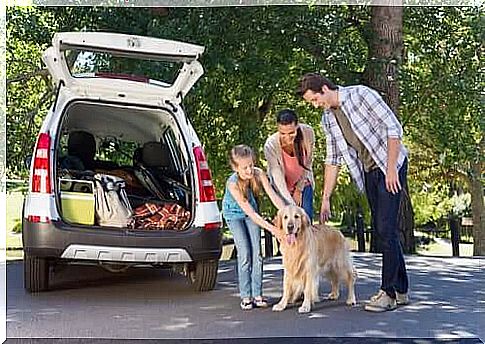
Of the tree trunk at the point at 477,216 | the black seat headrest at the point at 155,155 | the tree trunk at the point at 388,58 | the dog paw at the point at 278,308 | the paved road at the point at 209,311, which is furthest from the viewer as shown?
the tree trunk at the point at 477,216

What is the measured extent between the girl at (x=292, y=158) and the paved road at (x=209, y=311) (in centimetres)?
61

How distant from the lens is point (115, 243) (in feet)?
12.5

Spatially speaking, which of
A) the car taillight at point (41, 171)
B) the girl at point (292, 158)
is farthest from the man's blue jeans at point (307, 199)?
the car taillight at point (41, 171)

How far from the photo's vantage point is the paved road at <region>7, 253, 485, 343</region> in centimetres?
347

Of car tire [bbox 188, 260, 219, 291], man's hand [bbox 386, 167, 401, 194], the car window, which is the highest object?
the car window

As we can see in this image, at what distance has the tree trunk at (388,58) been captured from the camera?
567 cm

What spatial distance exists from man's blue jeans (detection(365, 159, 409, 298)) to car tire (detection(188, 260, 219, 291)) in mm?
955

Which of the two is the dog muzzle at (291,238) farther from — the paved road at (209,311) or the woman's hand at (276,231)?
the paved road at (209,311)

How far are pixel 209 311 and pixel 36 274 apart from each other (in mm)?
1019

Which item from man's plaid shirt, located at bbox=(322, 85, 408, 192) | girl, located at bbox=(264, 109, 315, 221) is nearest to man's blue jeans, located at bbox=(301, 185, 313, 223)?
girl, located at bbox=(264, 109, 315, 221)

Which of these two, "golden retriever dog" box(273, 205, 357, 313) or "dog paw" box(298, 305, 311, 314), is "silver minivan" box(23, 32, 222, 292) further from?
"dog paw" box(298, 305, 311, 314)

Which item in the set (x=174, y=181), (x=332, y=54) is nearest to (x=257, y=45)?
(x=332, y=54)

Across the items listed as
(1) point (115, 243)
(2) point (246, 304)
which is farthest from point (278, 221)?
(1) point (115, 243)

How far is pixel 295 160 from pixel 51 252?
55.4 inches
